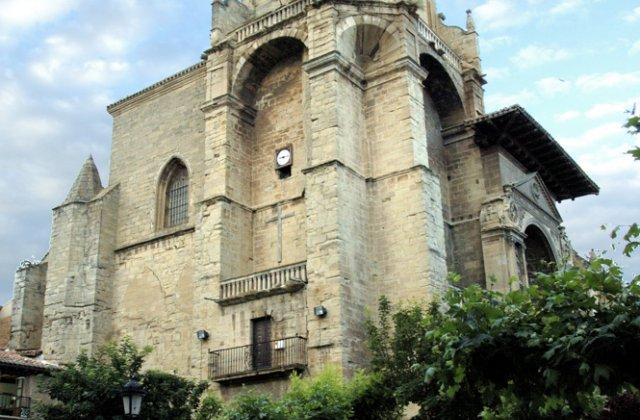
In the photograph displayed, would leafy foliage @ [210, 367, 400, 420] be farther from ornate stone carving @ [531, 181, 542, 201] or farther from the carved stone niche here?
ornate stone carving @ [531, 181, 542, 201]

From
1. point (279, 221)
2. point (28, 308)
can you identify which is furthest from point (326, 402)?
point (28, 308)

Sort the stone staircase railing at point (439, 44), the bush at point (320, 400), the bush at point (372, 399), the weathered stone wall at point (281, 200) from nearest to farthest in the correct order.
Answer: the bush at point (320, 400)
the bush at point (372, 399)
the weathered stone wall at point (281, 200)
the stone staircase railing at point (439, 44)

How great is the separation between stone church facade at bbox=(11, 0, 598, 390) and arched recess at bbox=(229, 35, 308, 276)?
55mm

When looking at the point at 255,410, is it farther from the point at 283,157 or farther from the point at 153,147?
the point at 153,147

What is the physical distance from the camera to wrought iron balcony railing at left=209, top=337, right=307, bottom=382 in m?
17.8

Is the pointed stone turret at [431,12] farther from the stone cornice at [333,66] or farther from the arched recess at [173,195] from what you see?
the arched recess at [173,195]

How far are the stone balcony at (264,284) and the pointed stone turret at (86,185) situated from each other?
24.2 feet

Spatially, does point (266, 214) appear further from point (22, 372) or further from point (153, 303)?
point (22, 372)

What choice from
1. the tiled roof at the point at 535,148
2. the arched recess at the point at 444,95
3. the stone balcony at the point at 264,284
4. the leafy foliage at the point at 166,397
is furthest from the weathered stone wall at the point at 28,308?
the tiled roof at the point at 535,148

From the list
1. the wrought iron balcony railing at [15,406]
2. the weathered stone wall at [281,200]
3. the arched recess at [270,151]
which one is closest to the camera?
the weathered stone wall at [281,200]

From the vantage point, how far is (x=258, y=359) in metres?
18.7

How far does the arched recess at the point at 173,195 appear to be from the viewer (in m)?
23.7

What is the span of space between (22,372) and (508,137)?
14607 millimetres

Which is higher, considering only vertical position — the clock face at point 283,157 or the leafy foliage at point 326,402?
the clock face at point 283,157
